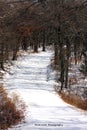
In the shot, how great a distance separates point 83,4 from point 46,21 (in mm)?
1056

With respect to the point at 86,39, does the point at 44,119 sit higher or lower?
lower

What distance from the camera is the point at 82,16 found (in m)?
10.6

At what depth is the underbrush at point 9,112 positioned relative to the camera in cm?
1295

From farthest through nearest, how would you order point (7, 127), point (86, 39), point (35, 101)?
point (86, 39) < point (35, 101) < point (7, 127)

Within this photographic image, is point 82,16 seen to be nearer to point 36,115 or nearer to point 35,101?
point 36,115

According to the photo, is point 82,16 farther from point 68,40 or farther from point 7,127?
point 68,40

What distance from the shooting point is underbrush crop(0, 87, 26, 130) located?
12953 mm

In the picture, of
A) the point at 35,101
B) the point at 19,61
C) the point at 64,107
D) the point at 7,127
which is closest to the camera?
the point at 7,127

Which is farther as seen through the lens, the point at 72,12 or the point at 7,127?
the point at 7,127

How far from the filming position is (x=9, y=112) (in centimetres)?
1367

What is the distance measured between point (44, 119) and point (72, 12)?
432cm

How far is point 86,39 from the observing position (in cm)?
2216

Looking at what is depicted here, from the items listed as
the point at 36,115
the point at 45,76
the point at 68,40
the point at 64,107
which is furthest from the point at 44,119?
the point at 45,76

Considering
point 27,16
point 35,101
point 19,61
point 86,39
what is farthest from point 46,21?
point 19,61
